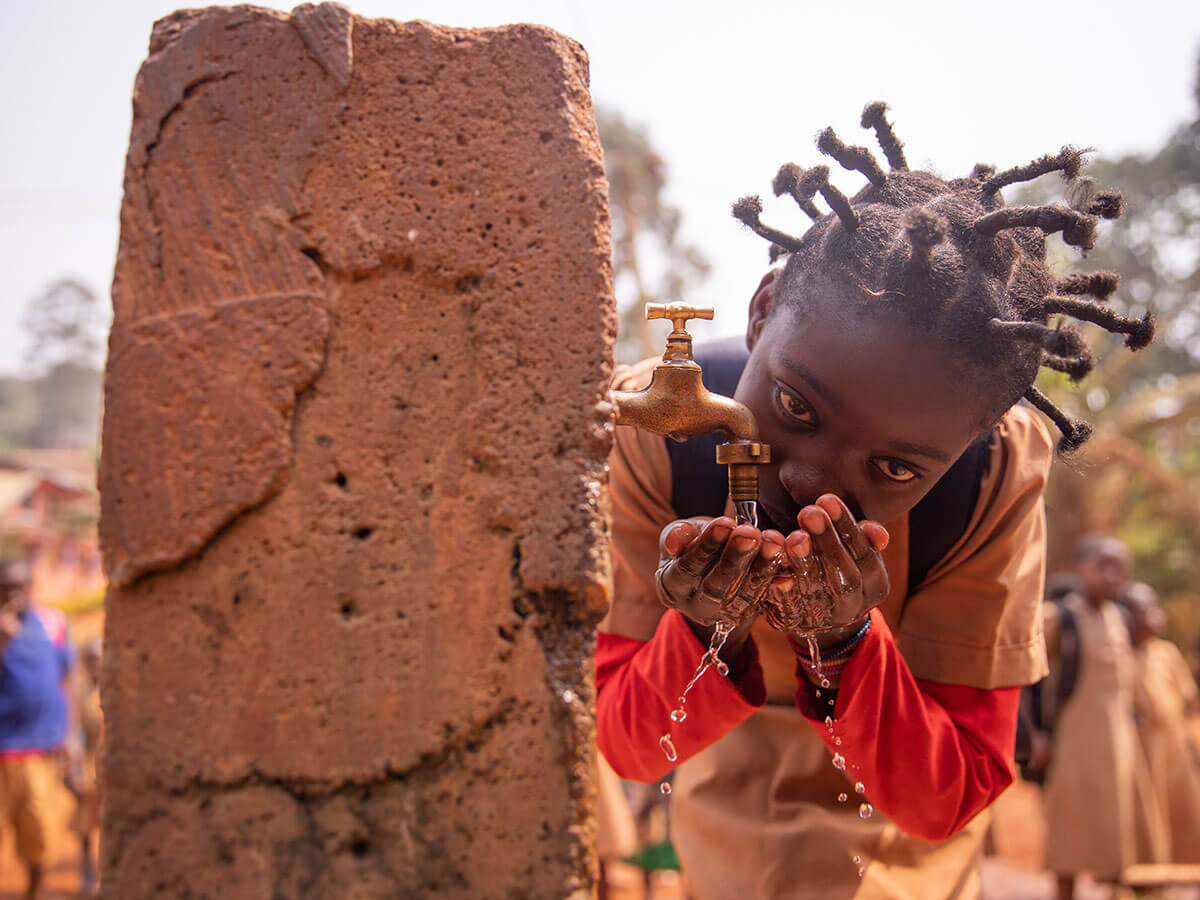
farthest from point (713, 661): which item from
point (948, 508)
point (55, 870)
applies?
point (55, 870)

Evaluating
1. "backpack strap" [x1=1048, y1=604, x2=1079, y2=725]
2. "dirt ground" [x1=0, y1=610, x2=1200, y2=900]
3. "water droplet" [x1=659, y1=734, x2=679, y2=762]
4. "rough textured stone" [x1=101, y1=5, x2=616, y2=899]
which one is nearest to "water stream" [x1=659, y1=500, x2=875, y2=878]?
"water droplet" [x1=659, y1=734, x2=679, y2=762]

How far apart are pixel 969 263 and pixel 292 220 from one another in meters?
0.97

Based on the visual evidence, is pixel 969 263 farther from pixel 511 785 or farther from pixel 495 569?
pixel 511 785

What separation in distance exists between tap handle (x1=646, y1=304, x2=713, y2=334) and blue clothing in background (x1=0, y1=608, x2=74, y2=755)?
4815 mm

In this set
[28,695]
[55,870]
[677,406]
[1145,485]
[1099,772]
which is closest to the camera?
[677,406]

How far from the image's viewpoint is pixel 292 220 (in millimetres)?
1255

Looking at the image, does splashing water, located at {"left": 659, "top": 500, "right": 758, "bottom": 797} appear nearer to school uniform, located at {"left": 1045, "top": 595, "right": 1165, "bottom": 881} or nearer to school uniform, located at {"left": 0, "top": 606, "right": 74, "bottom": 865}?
school uniform, located at {"left": 1045, "top": 595, "right": 1165, "bottom": 881}

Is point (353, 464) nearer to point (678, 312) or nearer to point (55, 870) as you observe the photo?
point (678, 312)

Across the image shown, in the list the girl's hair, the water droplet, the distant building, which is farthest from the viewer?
the distant building

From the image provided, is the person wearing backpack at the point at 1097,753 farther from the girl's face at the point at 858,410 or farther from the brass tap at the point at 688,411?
the brass tap at the point at 688,411

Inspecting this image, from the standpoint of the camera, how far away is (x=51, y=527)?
1959 cm

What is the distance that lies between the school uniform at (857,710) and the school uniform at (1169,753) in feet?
13.4

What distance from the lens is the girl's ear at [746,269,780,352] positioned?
5.61 ft

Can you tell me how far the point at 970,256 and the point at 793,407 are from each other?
35cm
